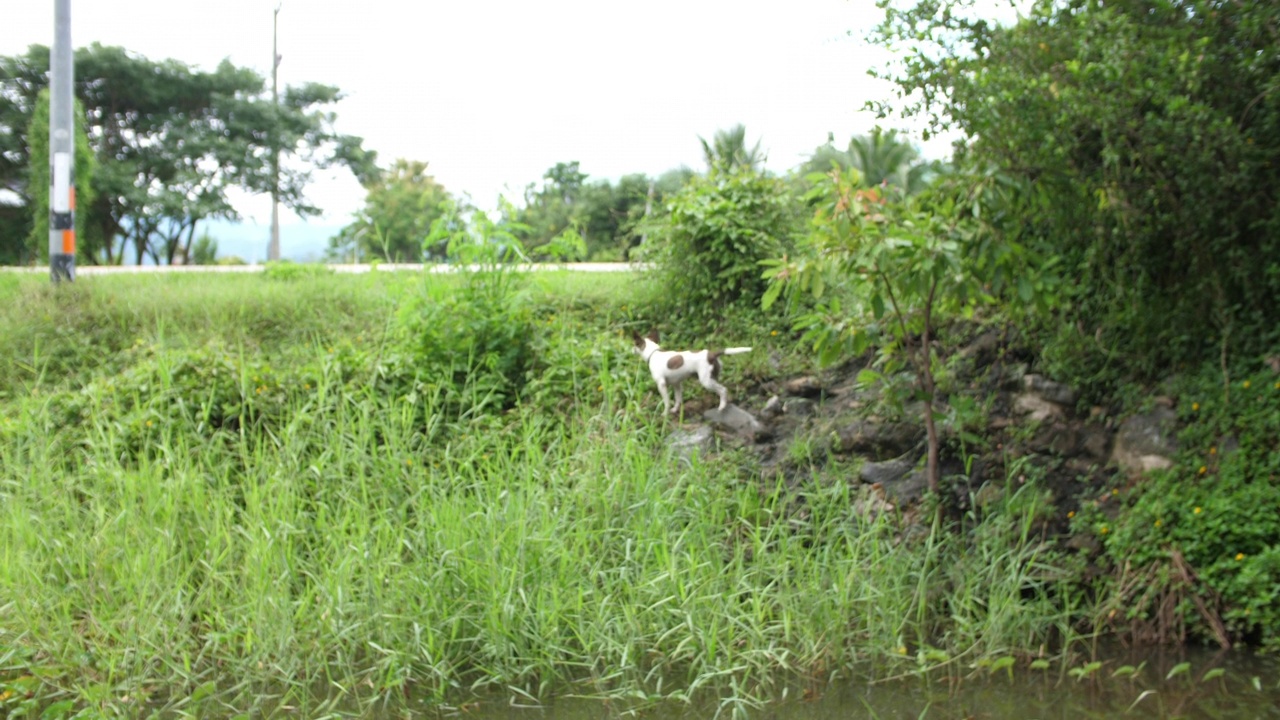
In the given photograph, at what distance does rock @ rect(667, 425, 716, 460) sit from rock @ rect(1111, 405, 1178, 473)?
2172 mm

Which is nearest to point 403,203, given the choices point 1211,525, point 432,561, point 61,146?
point 61,146

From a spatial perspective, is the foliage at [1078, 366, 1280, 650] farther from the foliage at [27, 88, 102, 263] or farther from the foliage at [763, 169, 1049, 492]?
the foliage at [27, 88, 102, 263]

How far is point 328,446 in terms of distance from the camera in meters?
5.67

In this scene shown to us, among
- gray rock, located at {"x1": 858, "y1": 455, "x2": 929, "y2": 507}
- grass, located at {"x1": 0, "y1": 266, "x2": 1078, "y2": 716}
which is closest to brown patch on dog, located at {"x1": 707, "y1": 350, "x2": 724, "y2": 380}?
grass, located at {"x1": 0, "y1": 266, "x2": 1078, "y2": 716}

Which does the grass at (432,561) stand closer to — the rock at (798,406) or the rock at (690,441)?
the rock at (690,441)

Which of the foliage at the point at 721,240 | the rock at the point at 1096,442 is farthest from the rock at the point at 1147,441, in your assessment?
the foliage at the point at 721,240

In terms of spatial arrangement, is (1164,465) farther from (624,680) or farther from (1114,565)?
(624,680)

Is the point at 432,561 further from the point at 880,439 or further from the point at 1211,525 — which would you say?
the point at 1211,525

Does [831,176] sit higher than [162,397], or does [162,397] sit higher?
[831,176]

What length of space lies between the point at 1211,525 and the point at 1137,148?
1.76m

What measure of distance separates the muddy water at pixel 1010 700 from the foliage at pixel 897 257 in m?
1.22

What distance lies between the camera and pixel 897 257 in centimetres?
472

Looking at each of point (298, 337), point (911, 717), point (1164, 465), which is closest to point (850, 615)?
point (911, 717)

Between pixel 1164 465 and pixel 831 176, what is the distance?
7.02 feet
